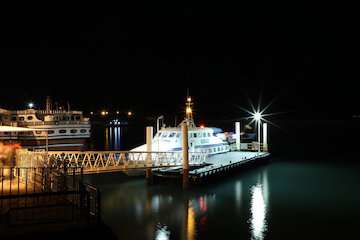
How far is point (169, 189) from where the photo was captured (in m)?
28.3

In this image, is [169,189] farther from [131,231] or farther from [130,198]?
[131,231]

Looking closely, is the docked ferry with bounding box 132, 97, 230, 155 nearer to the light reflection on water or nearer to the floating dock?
the floating dock

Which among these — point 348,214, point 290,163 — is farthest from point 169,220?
point 290,163

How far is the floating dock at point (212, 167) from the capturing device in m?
28.9

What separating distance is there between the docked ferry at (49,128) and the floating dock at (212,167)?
26400mm

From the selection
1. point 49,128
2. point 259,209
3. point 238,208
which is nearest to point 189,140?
point 238,208

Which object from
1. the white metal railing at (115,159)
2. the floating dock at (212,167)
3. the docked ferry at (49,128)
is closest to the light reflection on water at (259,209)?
the floating dock at (212,167)

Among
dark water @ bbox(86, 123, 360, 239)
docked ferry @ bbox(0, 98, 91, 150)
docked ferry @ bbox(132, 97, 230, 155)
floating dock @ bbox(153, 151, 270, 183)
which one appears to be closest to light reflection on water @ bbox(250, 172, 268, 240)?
dark water @ bbox(86, 123, 360, 239)

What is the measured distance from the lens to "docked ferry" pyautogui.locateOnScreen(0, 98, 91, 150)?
52188 mm

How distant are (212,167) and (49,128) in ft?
105

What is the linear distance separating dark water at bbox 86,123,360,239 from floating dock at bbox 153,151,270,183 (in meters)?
0.86

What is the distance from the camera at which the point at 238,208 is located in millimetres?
23969

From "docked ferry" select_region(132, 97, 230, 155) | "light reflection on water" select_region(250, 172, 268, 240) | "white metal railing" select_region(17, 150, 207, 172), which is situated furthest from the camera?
"docked ferry" select_region(132, 97, 230, 155)

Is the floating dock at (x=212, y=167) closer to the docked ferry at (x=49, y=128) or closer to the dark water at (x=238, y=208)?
the dark water at (x=238, y=208)
